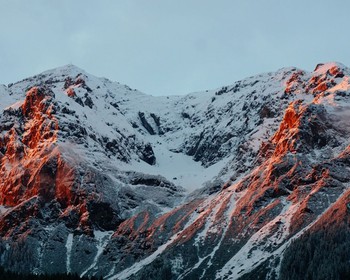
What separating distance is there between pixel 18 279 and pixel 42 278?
6.28 meters

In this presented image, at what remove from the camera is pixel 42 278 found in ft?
654

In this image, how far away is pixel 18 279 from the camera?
644 ft
